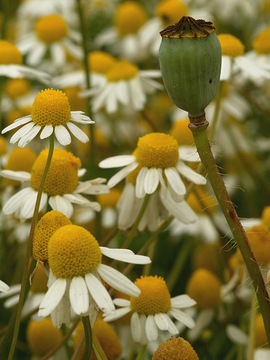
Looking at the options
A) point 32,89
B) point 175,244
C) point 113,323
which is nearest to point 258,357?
point 113,323

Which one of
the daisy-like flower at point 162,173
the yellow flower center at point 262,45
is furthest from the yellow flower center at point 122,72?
the daisy-like flower at point 162,173

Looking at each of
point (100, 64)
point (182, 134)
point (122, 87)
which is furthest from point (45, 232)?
point (100, 64)

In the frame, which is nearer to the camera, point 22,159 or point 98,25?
point 22,159

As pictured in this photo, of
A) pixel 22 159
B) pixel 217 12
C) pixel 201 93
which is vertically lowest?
pixel 217 12

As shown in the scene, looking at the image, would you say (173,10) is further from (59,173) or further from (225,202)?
(225,202)

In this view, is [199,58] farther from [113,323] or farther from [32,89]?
[32,89]

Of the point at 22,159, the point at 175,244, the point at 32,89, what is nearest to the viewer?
the point at 22,159

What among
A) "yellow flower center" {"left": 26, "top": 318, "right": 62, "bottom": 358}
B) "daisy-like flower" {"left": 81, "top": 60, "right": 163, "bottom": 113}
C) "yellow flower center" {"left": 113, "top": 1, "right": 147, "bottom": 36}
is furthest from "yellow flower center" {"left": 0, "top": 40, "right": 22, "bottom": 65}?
"yellow flower center" {"left": 113, "top": 1, "right": 147, "bottom": 36}
